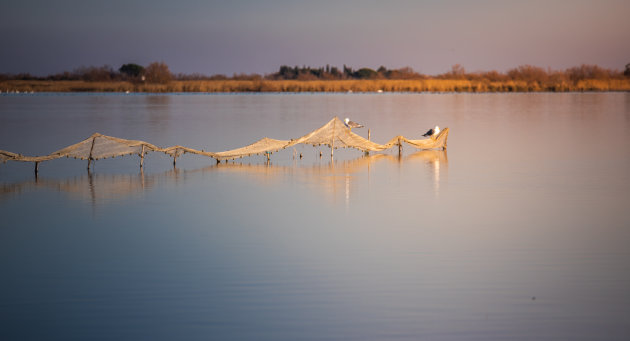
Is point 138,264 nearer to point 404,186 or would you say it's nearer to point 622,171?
point 404,186

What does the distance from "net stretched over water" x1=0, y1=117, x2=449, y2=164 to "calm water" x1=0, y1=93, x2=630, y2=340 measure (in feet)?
1.38

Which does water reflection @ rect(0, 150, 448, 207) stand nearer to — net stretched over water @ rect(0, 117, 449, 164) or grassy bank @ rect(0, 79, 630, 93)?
net stretched over water @ rect(0, 117, 449, 164)

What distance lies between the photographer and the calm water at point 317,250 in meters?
5.75

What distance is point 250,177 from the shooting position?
45.5ft

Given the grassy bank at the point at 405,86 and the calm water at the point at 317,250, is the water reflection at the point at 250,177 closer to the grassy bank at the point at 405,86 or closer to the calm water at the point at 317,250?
the calm water at the point at 317,250

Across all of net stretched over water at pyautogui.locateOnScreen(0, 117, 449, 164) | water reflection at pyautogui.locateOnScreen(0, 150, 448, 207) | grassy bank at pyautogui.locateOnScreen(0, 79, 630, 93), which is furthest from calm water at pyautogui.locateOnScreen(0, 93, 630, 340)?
grassy bank at pyautogui.locateOnScreen(0, 79, 630, 93)

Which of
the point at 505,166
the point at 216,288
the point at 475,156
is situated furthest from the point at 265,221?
the point at 475,156

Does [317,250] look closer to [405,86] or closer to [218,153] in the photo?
[218,153]

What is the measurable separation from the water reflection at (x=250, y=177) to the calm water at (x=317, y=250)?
0.06 m

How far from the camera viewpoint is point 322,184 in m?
12.8

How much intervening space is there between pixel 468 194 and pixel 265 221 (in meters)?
3.66

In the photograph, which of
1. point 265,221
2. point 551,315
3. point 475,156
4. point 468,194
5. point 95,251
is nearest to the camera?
point 551,315

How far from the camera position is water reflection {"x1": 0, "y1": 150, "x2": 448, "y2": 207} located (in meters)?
11.9

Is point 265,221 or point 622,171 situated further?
point 622,171
